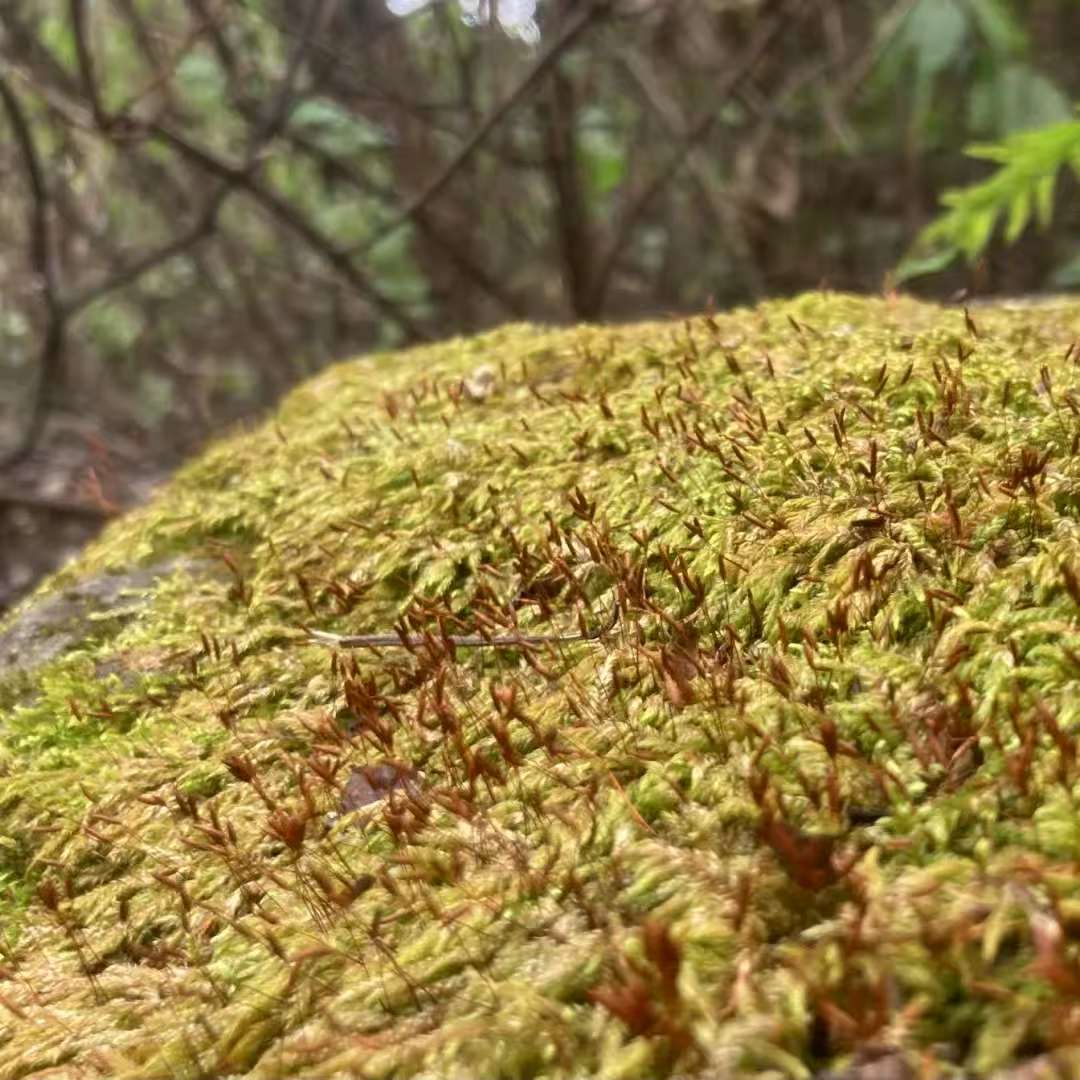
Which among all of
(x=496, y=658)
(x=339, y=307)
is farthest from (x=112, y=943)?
(x=339, y=307)

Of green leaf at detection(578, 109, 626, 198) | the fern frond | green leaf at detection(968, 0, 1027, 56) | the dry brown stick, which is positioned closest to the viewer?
the dry brown stick

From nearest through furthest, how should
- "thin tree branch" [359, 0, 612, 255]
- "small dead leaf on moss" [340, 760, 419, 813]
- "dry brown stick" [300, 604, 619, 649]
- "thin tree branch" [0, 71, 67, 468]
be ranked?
"small dead leaf on moss" [340, 760, 419, 813] → "dry brown stick" [300, 604, 619, 649] → "thin tree branch" [0, 71, 67, 468] → "thin tree branch" [359, 0, 612, 255]

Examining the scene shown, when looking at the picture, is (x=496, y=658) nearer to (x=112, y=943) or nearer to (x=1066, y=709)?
(x=112, y=943)

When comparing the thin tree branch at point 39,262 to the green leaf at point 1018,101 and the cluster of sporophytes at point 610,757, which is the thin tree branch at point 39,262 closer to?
the cluster of sporophytes at point 610,757

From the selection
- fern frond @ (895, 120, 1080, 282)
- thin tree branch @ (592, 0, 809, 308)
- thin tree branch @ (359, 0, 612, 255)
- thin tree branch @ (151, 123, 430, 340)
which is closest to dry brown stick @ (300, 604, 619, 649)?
fern frond @ (895, 120, 1080, 282)

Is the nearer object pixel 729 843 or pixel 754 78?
pixel 729 843

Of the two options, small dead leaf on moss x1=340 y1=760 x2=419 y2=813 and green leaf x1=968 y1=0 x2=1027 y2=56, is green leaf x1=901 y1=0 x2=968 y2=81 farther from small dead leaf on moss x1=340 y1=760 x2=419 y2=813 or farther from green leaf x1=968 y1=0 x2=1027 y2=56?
small dead leaf on moss x1=340 y1=760 x2=419 y2=813

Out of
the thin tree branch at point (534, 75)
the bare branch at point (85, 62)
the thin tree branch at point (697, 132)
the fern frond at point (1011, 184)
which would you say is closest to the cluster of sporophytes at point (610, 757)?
the fern frond at point (1011, 184)
